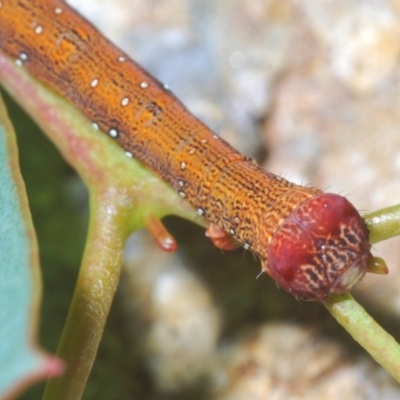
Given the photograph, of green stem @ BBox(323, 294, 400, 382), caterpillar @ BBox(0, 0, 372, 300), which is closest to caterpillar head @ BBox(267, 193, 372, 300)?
caterpillar @ BBox(0, 0, 372, 300)

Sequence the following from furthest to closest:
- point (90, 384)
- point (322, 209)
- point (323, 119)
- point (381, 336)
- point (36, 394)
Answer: point (323, 119), point (90, 384), point (36, 394), point (322, 209), point (381, 336)

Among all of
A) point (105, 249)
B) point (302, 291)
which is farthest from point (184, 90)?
point (302, 291)

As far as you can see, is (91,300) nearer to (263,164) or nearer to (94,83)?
(94,83)

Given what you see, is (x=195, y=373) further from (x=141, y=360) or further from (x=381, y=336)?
(x=381, y=336)

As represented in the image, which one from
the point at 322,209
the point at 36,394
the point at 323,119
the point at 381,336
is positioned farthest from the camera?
the point at 323,119

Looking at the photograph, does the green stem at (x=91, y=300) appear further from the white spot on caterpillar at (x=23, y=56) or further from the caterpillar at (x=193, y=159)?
the white spot on caterpillar at (x=23, y=56)

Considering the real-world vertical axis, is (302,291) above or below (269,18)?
below

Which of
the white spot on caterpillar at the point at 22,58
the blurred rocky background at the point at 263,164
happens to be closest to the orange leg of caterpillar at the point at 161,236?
the blurred rocky background at the point at 263,164

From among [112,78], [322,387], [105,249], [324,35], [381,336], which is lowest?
[381,336]
